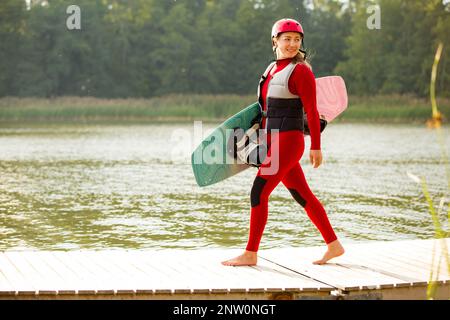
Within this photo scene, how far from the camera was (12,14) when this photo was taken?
52.7m

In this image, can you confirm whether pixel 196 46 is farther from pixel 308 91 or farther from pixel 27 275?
pixel 27 275

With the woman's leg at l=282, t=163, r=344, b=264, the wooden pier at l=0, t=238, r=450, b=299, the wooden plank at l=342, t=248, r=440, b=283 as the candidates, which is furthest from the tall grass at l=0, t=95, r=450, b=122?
the woman's leg at l=282, t=163, r=344, b=264

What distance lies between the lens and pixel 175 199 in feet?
38.2

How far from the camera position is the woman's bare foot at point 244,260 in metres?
5.26

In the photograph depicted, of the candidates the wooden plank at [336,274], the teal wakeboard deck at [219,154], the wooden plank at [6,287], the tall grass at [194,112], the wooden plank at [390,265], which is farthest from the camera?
the tall grass at [194,112]

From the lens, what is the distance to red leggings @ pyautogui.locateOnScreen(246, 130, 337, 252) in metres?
5.11

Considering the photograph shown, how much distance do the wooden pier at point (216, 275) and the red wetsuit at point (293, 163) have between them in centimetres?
27

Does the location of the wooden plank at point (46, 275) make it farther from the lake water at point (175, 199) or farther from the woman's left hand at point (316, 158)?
the lake water at point (175, 199)

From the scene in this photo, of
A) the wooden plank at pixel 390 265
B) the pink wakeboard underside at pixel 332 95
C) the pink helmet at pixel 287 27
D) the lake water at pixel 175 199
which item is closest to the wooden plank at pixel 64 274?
the wooden plank at pixel 390 265

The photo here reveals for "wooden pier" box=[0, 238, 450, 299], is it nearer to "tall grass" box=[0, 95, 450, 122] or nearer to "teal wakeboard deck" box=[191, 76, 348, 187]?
"teal wakeboard deck" box=[191, 76, 348, 187]

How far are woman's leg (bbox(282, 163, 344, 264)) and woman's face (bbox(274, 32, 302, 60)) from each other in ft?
2.14

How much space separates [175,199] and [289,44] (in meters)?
6.69

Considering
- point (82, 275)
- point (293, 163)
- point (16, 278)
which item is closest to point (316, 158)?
point (293, 163)
